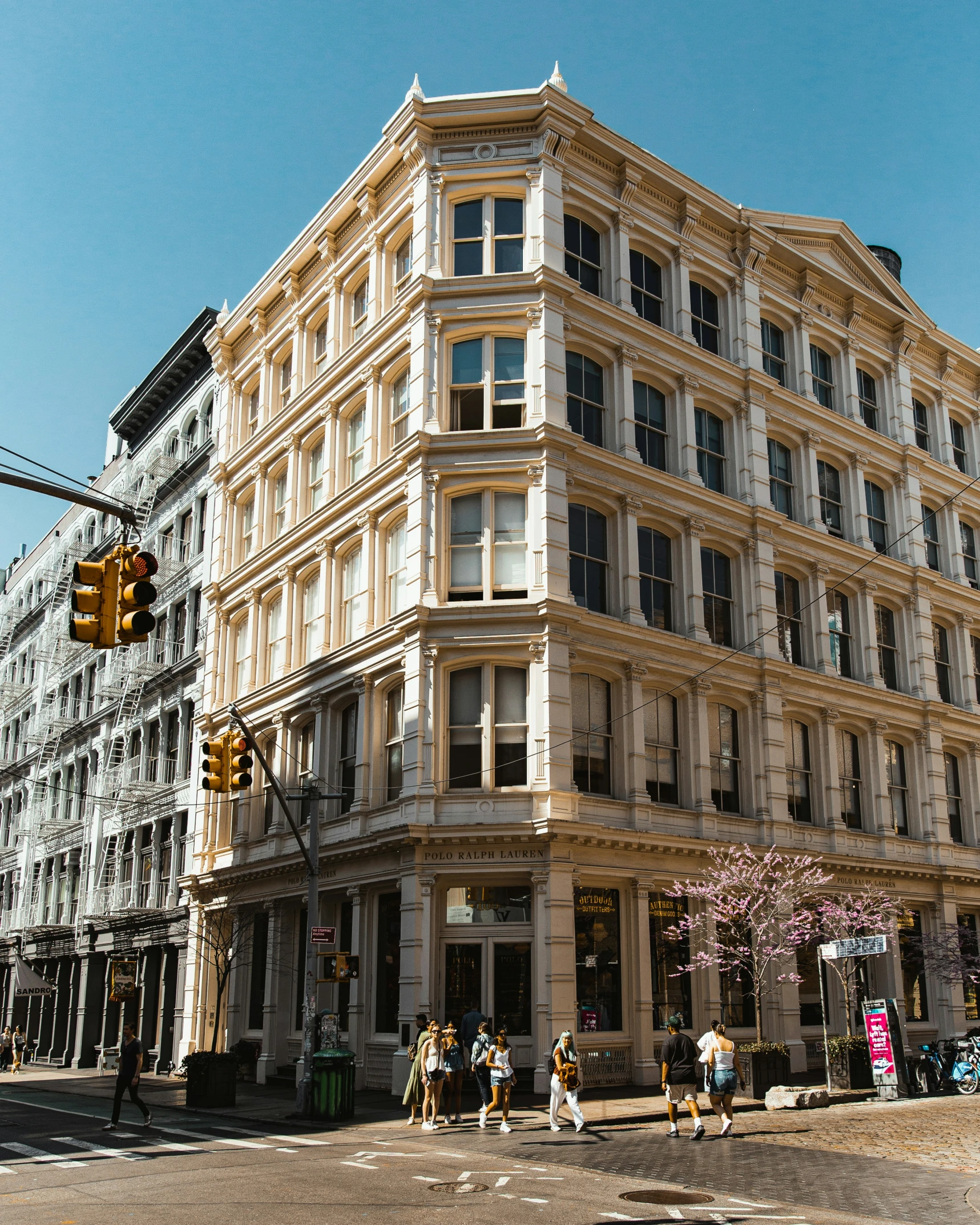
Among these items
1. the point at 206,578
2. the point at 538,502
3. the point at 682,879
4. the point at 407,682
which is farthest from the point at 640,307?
the point at 206,578

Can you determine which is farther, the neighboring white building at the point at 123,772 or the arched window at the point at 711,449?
the neighboring white building at the point at 123,772

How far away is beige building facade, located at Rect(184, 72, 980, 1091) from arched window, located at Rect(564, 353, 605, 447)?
0.10 metres

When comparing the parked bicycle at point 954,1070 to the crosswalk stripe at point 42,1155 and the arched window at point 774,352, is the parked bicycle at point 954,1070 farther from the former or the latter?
the arched window at point 774,352

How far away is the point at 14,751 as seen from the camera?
207ft

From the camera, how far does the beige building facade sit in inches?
1017

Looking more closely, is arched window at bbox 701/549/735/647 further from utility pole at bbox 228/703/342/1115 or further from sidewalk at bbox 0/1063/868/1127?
utility pole at bbox 228/703/342/1115

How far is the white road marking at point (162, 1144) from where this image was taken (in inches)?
695

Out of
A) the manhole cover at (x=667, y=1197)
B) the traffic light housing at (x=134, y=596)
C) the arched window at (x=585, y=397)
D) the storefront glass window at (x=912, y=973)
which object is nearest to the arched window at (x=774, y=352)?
the arched window at (x=585, y=397)

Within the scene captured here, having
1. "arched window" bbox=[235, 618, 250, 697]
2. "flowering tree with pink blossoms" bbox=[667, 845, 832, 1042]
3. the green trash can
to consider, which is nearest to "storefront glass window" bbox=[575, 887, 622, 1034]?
"flowering tree with pink blossoms" bbox=[667, 845, 832, 1042]

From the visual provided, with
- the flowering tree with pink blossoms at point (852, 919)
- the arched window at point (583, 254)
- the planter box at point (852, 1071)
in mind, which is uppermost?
the arched window at point (583, 254)

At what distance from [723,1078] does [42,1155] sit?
1032 centimetres

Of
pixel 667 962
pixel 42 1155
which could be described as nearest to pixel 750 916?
pixel 667 962

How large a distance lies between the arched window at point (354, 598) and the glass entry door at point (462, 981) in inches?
340

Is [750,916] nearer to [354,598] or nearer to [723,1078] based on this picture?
[723,1078]
